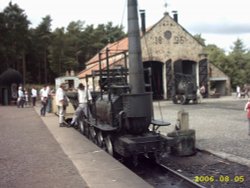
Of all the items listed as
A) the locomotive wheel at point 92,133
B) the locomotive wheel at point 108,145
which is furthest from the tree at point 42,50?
the locomotive wheel at point 108,145

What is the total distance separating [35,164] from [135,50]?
3634 millimetres

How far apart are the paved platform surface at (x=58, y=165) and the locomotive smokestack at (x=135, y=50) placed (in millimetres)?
1865

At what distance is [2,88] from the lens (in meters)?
43.0

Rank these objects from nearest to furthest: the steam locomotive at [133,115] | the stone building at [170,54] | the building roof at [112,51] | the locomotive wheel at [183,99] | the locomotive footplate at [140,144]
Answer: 1. the locomotive footplate at [140,144]
2. the steam locomotive at [133,115]
3. the building roof at [112,51]
4. the locomotive wheel at [183,99]
5. the stone building at [170,54]

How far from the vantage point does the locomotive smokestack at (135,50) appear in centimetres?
1095

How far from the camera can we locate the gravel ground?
7767 mm

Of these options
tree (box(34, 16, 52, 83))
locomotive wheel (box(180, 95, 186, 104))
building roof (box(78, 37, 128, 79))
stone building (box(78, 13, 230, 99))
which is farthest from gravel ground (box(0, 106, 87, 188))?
tree (box(34, 16, 52, 83))

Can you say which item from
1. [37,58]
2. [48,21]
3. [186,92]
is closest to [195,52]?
[186,92]

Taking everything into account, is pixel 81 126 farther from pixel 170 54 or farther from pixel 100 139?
pixel 170 54

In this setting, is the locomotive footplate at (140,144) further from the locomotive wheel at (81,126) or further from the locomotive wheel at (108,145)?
the locomotive wheel at (81,126)

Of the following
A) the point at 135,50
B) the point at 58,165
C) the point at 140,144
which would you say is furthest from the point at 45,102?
the point at 58,165

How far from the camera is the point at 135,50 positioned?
1094cm

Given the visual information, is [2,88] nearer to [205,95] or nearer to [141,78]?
[205,95]

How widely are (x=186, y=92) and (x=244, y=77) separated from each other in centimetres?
5553
